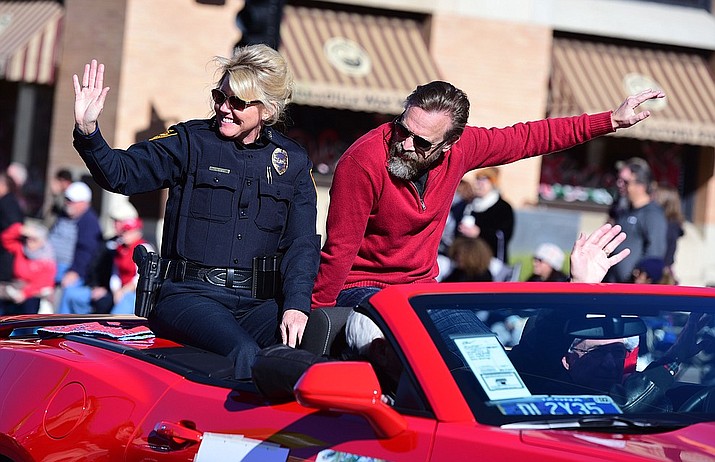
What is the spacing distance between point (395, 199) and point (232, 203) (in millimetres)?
601

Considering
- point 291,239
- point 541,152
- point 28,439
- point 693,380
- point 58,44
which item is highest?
point 58,44

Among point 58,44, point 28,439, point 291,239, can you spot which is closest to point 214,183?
point 291,239

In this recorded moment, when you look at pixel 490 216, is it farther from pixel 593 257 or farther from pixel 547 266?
pixel 593 257

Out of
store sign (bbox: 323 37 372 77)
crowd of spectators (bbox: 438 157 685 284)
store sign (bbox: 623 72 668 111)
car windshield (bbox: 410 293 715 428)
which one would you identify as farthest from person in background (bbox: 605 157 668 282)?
store sign (bbox: 623 72 668 111)

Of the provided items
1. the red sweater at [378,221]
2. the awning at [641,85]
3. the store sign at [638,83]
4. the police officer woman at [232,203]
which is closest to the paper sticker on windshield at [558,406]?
the police officer woman at [232,203]

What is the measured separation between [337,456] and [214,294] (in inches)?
57.9

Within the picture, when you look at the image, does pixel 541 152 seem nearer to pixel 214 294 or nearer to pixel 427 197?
pixel 427 197

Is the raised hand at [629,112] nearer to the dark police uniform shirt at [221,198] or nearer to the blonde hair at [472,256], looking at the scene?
the dark police uniform shirt at [221,198]

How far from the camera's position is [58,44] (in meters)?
15.3

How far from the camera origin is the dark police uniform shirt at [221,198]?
14.6 ft

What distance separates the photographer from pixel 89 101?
4.21m

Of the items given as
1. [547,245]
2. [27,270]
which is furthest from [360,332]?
[27,270]

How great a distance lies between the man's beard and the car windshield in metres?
0.97

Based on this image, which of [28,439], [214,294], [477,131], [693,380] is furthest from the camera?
[477,131]
